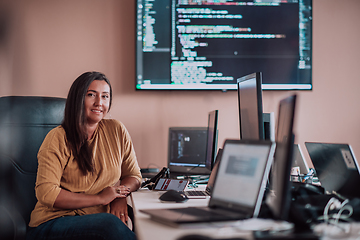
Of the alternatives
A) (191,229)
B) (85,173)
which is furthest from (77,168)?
(191,229)

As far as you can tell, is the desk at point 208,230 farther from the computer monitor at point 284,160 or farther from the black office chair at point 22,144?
the black office chair at point 22,144

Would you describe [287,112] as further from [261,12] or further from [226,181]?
[261,12]

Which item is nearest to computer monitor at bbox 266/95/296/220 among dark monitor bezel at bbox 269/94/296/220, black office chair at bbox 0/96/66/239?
dark monitor bezel at bbox 269/94/296/220

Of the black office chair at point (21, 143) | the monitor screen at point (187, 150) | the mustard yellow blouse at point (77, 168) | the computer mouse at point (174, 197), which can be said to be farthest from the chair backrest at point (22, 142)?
the monitor screen at point (187, 150)

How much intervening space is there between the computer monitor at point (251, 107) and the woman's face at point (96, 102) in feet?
2.43

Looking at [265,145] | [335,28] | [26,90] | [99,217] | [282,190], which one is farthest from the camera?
[335,28]

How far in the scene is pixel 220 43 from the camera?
2.73 metres

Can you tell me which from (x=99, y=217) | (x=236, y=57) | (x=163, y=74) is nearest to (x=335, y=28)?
(x=236, y=57)

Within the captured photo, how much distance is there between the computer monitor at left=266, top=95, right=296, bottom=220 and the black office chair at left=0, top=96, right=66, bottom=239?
1.27 meters

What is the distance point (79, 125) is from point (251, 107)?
85 cm

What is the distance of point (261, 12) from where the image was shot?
2738mm

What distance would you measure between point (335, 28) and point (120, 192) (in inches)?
95.4

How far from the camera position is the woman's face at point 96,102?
1.70 meters

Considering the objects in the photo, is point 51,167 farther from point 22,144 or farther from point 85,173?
point 22,144
